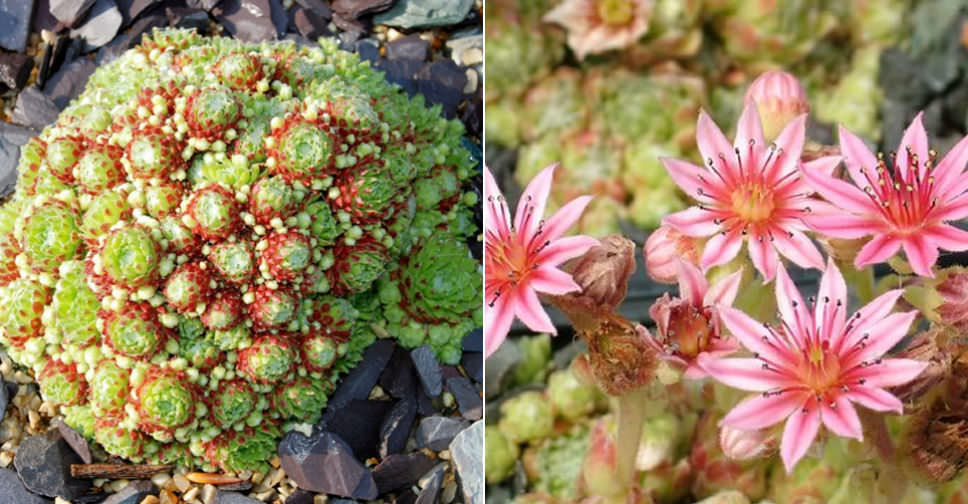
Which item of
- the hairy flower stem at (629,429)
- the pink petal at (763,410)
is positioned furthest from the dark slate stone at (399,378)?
the pink petal at (763,410)

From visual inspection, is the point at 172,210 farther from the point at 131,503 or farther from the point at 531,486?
the point at 531,486

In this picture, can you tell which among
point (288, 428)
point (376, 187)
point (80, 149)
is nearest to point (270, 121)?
point (376, 187)

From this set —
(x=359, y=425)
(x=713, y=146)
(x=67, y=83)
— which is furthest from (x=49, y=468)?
(x=713, y=146)

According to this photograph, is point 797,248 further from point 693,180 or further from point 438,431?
point 438,431

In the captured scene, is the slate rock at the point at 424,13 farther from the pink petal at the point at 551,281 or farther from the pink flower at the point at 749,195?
the pink petal at the point at 551,281

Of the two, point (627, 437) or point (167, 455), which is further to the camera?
point (167, 455)

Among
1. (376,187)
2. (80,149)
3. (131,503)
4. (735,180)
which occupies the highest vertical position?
(735,180)
